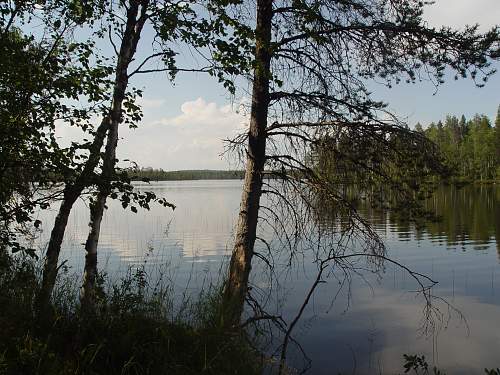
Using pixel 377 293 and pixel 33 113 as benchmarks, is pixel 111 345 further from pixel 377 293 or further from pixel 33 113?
pixel 377 293

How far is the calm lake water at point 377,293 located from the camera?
7852mm

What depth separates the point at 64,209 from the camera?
5.79 meters

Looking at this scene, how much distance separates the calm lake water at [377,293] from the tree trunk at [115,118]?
312 cm

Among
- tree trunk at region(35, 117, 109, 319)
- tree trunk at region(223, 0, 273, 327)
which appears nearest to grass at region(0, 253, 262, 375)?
tree trunk at region(35, 117, 109, 319)

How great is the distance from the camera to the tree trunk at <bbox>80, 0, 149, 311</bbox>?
224 inches

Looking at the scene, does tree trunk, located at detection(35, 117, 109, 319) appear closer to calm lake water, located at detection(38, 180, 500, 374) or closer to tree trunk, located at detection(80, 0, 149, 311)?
tree trunk, located at detection(80, 0, 149, 311)

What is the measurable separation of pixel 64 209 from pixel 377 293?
8864 mm

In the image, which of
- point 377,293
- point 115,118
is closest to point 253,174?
point 115,118

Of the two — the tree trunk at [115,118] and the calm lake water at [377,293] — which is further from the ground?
the tree trunk at [115,118]

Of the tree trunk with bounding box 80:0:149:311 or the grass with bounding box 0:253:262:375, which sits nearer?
the grass with bounding box 0:253:262:375

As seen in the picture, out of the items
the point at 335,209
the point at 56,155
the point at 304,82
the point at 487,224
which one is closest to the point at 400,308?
the point at 335,209

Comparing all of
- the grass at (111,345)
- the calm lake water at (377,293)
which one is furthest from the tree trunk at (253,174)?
the grass at (111,345)

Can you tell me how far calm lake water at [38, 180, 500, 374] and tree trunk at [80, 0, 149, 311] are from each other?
10.2ft

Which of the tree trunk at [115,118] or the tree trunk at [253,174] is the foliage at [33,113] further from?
the tree trunk at [253,174]
